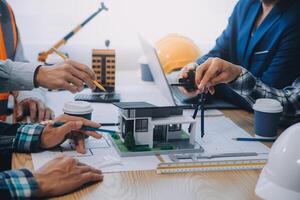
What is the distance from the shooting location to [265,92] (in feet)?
5.19

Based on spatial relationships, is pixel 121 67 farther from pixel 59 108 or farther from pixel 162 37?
→ pixel 59 108

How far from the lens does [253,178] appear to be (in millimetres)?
1054

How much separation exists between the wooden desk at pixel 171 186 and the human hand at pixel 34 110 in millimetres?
366

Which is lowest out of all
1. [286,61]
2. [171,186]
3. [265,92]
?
[171,186]

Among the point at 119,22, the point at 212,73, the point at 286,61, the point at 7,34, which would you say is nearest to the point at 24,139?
the point at 212,73

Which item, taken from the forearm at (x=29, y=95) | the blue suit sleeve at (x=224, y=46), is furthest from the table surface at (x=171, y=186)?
the blue suit sleeve at (x=224, y=46)

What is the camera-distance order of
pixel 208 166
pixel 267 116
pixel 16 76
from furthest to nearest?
pixel 16 76 < pixel 267 116 < pixel 208 166

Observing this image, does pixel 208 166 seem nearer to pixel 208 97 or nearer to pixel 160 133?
pixel 160 133

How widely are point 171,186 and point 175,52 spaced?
1358 mm

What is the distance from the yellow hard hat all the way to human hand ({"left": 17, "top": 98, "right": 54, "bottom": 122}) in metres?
0.89

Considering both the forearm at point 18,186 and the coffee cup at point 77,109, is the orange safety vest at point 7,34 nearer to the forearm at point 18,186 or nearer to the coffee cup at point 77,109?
the coffee cup at point 77,109

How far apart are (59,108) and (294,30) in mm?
937

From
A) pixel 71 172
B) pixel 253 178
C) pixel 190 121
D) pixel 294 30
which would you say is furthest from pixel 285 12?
pixel 71 172

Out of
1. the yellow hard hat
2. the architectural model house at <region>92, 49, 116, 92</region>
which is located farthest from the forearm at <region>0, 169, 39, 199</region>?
the yellow hard hat
